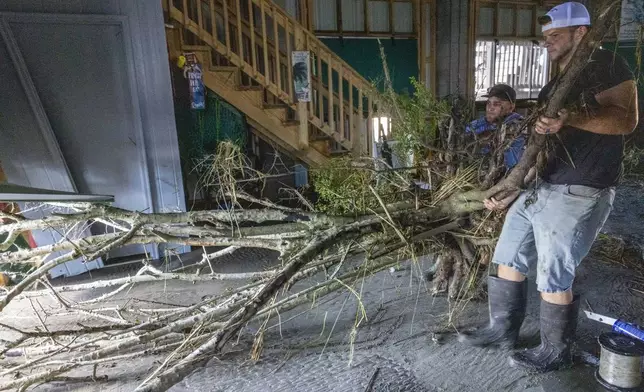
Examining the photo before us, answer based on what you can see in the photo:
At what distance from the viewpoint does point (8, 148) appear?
4270 mm

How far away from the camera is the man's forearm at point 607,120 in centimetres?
216

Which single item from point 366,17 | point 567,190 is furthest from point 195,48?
point 567,190

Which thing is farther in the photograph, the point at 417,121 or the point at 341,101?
→ the point at 341,101

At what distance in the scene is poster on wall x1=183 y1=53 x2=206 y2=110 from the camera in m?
5.44

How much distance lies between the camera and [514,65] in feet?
35.6

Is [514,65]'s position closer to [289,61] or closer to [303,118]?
[303,118]

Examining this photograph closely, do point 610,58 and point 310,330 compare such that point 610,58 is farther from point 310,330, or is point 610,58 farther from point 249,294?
point 310,330

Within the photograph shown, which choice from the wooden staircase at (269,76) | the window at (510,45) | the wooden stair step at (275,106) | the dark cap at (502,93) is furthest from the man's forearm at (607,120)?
the window at (510,45)

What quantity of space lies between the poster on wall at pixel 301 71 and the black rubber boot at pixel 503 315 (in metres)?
3.97

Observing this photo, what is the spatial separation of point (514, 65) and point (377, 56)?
14.5 feet

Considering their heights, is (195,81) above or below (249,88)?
above

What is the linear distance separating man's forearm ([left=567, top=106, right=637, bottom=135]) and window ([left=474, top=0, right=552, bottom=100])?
7718 millimetres

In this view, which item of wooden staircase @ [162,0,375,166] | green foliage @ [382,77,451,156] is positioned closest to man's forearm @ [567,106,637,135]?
green foliage @ [382,77,451,156]

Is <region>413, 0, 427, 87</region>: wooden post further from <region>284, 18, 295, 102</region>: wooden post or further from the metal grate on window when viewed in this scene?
<region>284, 18, 295, 102</region>: wooden post
